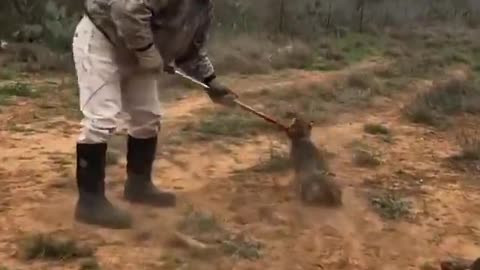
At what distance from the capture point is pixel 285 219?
199 inches

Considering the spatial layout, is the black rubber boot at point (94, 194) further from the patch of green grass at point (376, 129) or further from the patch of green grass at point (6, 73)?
the patch of green grass at point (6, 73)

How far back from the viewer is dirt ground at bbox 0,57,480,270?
4.43 metres

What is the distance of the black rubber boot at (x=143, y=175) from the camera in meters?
5.09

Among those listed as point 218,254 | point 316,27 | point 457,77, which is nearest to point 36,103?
point 218,254

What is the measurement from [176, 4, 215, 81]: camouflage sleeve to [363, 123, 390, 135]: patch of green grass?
2.85 metres

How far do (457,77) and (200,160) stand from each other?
538 cm

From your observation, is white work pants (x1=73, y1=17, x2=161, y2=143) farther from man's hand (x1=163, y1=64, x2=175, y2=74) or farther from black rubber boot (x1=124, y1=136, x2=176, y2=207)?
black rubber boot (x1=124, y1=136, x2=176, y2=207)

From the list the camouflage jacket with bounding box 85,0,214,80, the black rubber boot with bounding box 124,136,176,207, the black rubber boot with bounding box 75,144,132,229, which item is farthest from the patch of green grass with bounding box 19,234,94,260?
the camouflage jacket with bounding box 85,0,214,80

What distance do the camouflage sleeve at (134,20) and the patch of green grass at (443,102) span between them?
14.4 feet

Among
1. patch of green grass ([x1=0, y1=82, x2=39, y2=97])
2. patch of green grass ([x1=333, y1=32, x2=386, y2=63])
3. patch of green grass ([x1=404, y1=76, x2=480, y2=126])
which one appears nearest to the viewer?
patch of green grass ([x1=404, y1=76, x2=480, y2=126])

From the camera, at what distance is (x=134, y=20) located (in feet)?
14.3

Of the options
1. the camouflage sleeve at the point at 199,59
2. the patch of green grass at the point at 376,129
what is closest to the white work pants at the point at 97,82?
the camouflage sleeve at the point at 199,59

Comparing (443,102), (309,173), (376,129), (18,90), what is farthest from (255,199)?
(443,102)

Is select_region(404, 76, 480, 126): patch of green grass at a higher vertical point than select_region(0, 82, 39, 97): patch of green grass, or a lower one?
lower
